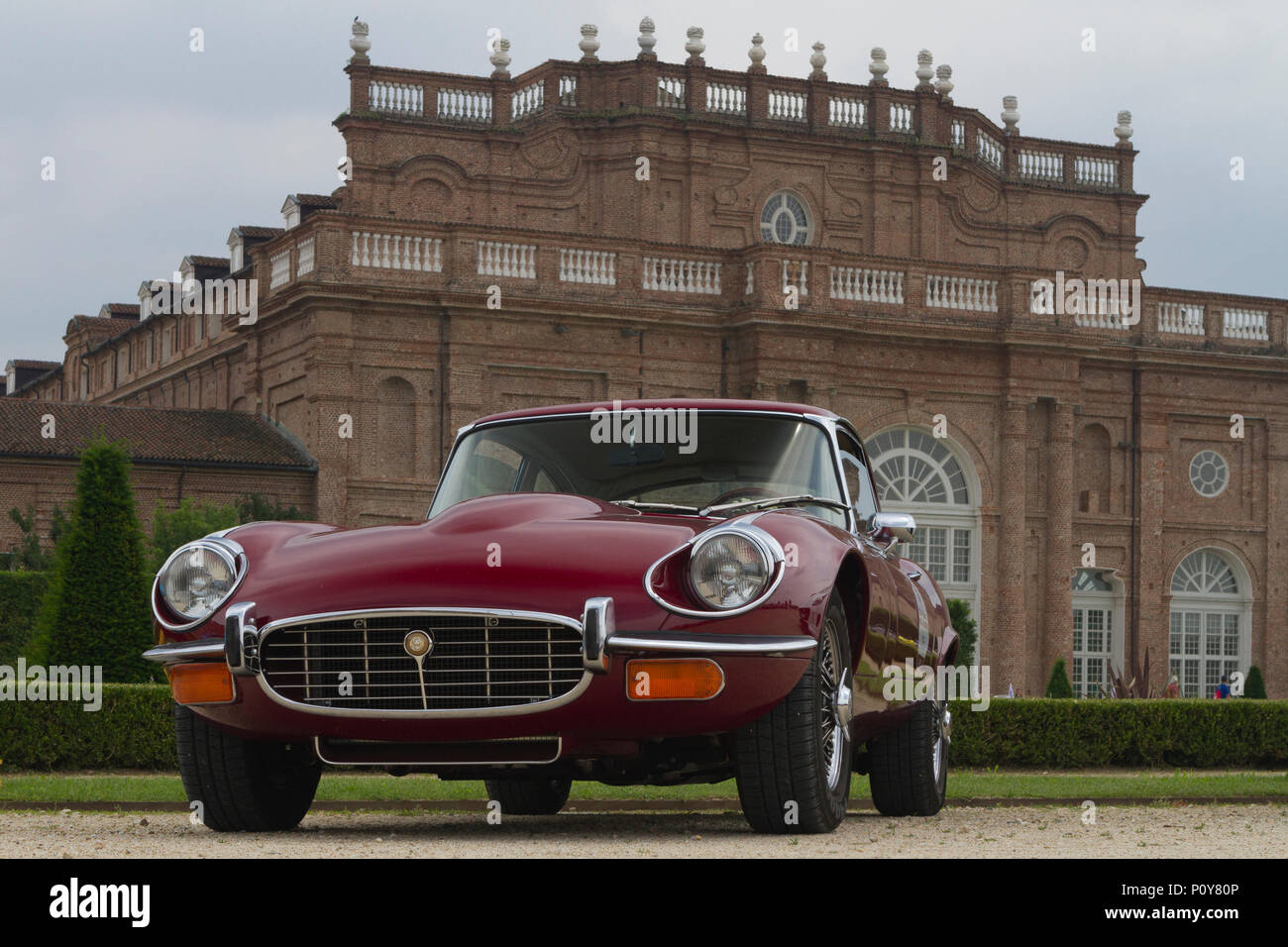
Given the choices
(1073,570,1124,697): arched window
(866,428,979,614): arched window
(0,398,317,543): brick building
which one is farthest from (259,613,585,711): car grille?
(1073,570,1124,697): arched window

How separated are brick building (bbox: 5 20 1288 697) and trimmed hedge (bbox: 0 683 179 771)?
18.7m

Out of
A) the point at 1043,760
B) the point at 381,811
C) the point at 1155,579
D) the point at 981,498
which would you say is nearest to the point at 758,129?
the point at 981,498

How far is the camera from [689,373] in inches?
1531

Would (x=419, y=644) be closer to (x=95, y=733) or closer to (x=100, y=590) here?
(x=95, y=733)

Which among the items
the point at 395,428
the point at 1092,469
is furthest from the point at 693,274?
the point at 1092,469

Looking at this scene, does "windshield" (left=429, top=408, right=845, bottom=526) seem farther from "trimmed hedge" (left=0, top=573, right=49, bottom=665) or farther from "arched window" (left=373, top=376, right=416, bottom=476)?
"arched window" (left=373, top=376, right=416, bottom=476)

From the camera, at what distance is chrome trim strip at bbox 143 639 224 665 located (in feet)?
21.5

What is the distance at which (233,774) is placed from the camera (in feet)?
22.7

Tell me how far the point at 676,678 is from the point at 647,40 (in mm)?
38186

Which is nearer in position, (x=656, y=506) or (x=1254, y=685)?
(x=656, y=506)

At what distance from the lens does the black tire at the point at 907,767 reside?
29.2 ft

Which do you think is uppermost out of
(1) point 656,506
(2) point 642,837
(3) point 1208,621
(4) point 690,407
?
(4) point 690,407
